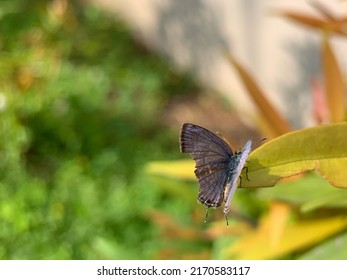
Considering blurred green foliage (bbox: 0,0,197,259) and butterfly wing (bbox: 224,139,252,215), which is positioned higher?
blurred green foliage (bbox: 0,0,197,259)

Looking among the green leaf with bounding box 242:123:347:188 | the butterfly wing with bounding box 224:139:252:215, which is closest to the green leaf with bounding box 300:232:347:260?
the green leaf with bounding box 242:123:347:188

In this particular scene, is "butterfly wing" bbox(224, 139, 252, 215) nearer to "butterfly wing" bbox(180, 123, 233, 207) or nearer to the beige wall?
"butterfly wing" bbox(180, 123, 233, 207)

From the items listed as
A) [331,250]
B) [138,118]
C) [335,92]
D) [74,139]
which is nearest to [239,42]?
[138,118]

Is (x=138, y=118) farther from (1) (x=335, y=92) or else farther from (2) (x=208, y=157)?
Answer: (2) (x=208, y=157)

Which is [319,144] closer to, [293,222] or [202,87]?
[293,222]

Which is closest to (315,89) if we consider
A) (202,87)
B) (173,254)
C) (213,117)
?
(173,254)

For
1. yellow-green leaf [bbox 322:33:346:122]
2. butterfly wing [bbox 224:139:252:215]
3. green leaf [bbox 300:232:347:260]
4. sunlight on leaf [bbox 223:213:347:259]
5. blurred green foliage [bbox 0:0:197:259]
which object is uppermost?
blurred green foliage [bbox 0:0:197:259]

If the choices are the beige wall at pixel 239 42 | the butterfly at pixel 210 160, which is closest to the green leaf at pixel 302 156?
the butterfly at pixel 210 160

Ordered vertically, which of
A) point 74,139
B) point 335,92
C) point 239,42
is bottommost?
point 335,92
